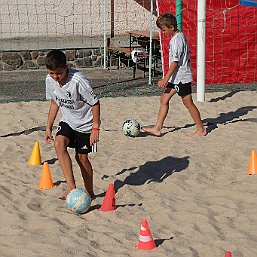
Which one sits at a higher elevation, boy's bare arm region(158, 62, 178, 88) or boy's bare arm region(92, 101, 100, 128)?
boy's bare arm region(158, 62, 178, 88)

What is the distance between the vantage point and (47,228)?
5484 mm

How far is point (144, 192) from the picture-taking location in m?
6.55

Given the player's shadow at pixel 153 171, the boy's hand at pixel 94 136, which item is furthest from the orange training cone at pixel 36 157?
the boy's hand at pixel 94 136

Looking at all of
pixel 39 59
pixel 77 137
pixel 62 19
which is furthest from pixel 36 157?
pixel 62 19

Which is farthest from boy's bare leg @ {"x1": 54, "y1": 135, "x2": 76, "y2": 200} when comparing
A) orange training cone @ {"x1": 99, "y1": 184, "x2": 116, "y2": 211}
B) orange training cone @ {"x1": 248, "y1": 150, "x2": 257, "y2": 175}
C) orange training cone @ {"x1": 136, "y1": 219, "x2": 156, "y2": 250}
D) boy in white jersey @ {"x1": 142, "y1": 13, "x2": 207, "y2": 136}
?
boy in white jersey @ {"x1": 142, "y1": 13, "x2": 207, "y2": 136}

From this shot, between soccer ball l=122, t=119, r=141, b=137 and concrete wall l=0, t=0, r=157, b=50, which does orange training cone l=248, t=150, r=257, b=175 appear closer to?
soccer ball l=122, t=119, r=141, b=137

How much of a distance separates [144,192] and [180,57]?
2.65 meters

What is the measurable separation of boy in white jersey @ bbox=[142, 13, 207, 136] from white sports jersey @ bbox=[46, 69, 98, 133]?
2477 millimetres

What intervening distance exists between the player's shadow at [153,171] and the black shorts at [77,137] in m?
0.68

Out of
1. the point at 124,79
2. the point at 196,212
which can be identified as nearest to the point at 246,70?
the point at 124,79

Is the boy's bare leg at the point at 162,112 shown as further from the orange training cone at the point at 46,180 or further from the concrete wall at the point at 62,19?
the concrete wall at the point at 62,19

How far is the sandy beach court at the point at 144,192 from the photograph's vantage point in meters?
5.19

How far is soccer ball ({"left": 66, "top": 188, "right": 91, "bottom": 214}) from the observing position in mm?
5773

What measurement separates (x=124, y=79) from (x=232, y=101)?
13.5 feet
